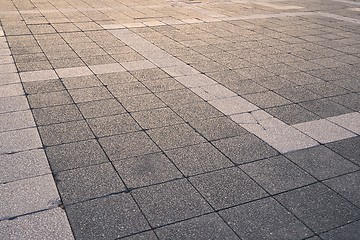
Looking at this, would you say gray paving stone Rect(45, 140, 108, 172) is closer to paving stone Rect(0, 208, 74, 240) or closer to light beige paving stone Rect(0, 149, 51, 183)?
light beige paving stone Rect(0, 149, 51, 183)

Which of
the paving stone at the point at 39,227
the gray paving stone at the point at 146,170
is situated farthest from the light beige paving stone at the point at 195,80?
the paving stone at the point at 39,227

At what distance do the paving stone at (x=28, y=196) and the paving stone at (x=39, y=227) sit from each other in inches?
4.4

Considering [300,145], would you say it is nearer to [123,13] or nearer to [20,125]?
[20,125]

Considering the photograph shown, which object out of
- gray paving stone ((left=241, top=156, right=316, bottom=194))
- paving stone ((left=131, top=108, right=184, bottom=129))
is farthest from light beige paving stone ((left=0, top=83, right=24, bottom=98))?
gray paving stone ((left=241, top=156, right=316, bottom=194))

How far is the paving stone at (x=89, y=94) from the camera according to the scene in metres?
6.70

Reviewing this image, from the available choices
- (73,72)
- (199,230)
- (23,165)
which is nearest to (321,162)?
(199,230)

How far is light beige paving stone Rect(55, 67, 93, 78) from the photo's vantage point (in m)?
7.80

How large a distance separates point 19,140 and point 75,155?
37.2 inches

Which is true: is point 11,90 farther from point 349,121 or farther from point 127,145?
point 349,121

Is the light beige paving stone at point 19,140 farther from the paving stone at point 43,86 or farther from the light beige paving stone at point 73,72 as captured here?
the light beige paving stone at point 73,72

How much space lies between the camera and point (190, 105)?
259 inches

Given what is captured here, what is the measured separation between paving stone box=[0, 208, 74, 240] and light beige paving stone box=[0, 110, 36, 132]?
218cm

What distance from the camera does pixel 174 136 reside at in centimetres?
555

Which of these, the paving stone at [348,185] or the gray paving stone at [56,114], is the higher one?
the gray paving stone at [56,114]
